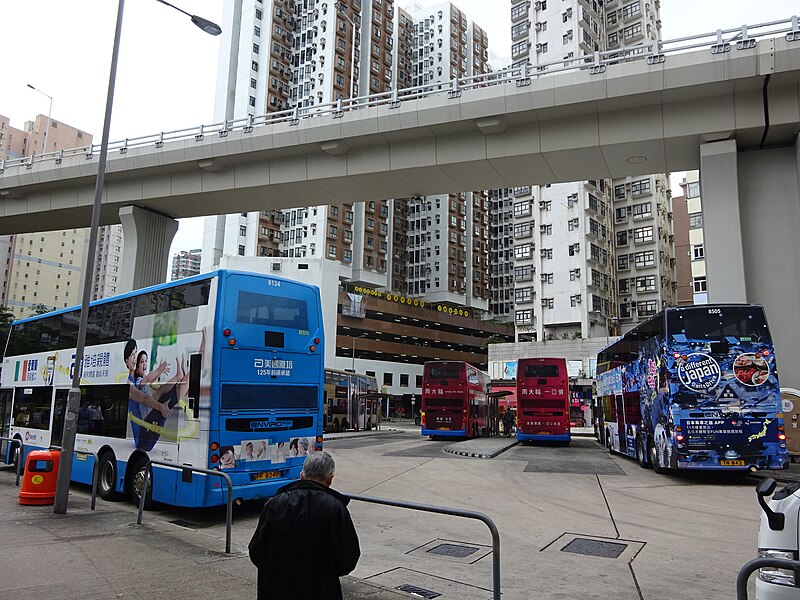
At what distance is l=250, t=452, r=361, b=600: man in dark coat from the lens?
3076 mm

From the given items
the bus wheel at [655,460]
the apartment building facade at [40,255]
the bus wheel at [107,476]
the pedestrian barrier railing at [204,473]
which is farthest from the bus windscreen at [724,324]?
the apartment building facade at [40,255]

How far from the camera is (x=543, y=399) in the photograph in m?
26.3

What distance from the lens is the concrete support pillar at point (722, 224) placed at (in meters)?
16.2

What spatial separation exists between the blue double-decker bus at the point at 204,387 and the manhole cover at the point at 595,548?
465cm

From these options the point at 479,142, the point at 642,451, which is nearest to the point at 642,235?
the point at 479,142

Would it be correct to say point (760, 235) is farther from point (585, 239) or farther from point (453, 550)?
point (585, 239)

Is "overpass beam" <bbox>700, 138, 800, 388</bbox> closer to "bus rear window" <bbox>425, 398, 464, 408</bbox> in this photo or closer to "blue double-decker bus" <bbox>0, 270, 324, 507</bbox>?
"blue double-decker bus" <bbox>0, 270, 324, 507</bbox>

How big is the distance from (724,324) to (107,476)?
13300 millimetres

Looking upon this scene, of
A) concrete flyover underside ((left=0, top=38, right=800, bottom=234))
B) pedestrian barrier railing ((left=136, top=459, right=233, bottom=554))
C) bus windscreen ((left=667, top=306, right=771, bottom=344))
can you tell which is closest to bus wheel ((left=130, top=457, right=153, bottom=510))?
pedestrian barrier railing ((left=136, top=459, right=233, bottom=554))

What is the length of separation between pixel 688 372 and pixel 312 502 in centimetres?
1267

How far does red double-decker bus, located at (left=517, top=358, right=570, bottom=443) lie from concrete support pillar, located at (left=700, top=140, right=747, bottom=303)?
406 inches

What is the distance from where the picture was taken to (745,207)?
1720cm

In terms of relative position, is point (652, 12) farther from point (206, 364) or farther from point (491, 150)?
point (206, 364)

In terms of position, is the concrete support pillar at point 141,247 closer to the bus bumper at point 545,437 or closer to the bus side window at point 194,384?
the bus side window at point 194,384
